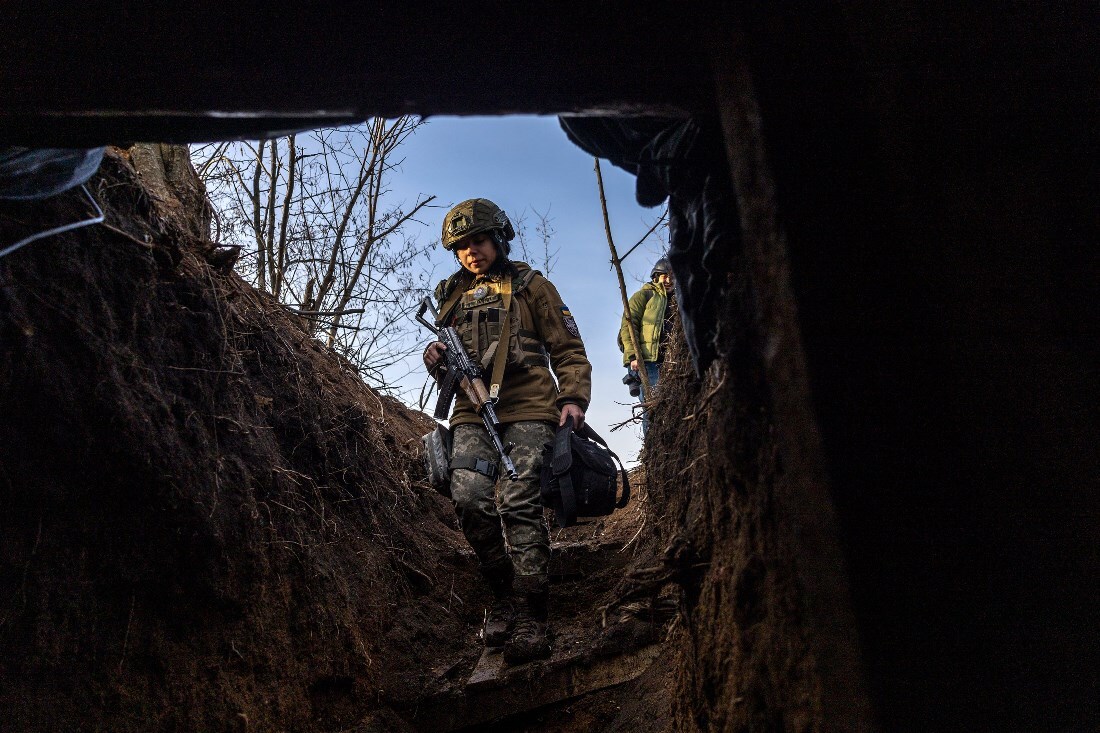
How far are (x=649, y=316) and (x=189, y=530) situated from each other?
5.07 m

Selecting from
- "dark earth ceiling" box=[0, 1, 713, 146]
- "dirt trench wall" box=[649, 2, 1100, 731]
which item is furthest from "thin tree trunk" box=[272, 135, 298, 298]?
"dirt trench wall" box=[649, 2, 1100, 731]

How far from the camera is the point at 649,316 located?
7598mm

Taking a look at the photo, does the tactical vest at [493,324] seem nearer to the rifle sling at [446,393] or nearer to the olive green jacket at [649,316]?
the rifle sling at [446,393]

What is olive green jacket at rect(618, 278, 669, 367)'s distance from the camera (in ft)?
24.7

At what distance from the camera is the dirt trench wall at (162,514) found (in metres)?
2.88

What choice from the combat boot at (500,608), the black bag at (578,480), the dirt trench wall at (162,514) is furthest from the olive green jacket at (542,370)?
the dirt trench wall at (162,514)

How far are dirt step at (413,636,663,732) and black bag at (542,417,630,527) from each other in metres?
0.82

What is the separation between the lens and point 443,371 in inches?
188

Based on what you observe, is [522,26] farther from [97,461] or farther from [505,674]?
[505,674]

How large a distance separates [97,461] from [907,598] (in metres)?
2.88

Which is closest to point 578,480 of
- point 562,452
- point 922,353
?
point 562,452

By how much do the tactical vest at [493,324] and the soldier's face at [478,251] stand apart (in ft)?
0.37

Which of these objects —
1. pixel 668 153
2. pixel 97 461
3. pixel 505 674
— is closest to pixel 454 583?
pixel 505 674

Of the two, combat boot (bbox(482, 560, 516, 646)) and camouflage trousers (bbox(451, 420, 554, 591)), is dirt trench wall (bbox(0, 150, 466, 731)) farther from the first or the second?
camouflage trousers (bbox(451, 420, 554, 591))
